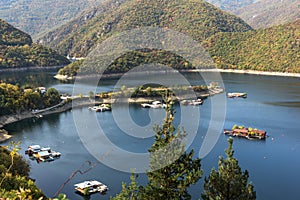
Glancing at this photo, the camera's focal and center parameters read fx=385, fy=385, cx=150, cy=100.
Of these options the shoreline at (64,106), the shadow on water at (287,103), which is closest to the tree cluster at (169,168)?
the shoreline at (64,106)

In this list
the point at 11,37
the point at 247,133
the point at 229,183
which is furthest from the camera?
the point at 11,37

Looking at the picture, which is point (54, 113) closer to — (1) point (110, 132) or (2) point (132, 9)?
(1) point (110, 132)

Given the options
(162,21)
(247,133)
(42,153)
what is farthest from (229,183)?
(162,21)

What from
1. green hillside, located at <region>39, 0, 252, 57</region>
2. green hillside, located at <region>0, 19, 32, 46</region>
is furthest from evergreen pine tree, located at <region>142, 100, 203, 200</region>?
green hillside, located at <region>39, 0, 252, 57</region>

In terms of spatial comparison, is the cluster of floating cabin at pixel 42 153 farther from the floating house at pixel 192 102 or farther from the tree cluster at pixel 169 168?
the floating house at pixel 192 102

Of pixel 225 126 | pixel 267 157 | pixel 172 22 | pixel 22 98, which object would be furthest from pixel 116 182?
pixel 172 22

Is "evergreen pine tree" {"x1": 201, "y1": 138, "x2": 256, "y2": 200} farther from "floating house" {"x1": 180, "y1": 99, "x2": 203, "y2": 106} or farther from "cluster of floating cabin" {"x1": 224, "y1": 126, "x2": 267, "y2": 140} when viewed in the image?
"floating house" {"x1": 180, "y1": 99, "x2": 203, "y2": 106}

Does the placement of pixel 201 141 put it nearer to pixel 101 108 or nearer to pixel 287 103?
pixel 101 108
